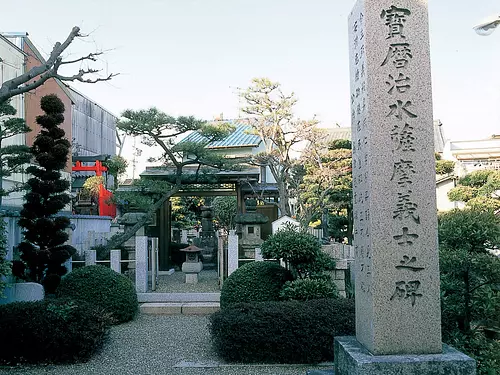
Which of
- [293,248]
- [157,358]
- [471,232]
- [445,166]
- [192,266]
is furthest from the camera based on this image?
[445,166]

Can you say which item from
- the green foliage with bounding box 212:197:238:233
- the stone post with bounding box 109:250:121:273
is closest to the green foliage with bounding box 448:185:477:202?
the stone post with bounding box 109:250:121:273

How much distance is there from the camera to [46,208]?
970 cm

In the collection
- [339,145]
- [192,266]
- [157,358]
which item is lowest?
[157,358]

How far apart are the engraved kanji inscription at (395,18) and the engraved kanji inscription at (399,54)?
0.08 m

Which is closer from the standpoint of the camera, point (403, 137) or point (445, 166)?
point (403, 137)

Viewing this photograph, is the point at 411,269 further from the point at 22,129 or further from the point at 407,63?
the point at 22,129

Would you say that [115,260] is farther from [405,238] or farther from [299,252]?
[405,238]

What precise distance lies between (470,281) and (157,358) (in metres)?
4.08

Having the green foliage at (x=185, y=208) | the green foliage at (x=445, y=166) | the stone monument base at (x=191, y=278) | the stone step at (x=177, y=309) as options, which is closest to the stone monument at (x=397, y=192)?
the stone step at (x=177, y=309)

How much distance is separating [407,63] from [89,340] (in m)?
5.21

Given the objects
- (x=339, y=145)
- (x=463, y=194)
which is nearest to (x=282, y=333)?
(x=463, y=194)

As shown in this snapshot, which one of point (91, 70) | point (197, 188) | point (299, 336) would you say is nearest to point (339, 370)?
point (299, 336)

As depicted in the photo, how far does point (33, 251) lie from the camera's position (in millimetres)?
9438

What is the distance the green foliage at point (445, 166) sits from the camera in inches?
754
